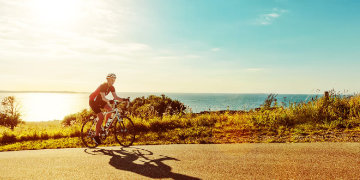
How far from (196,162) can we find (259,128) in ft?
15.6

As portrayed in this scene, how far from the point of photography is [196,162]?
553cm

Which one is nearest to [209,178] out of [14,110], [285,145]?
[285,145]

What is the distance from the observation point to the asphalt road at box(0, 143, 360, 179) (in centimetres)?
471

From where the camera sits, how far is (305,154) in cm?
585

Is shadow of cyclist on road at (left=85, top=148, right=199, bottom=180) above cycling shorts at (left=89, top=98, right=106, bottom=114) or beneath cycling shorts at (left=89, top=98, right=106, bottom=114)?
beneath

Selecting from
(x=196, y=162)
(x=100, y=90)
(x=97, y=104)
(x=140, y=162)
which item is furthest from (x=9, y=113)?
(x=196, y=162)

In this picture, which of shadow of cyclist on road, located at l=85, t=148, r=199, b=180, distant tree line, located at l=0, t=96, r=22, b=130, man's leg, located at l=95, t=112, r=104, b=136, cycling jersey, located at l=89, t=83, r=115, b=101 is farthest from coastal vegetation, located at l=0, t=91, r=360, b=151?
distant tree line, located at l=0, t=96, r=22, b=130

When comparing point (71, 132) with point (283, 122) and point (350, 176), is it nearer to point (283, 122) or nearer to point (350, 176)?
point (283, 122)

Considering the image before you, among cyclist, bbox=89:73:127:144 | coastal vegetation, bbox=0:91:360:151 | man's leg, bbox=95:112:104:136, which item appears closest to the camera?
cyclist, bbox=89:73:127:144

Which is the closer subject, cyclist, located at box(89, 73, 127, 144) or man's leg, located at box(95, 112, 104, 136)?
cyclist, located at box(89, 73, 127, 144)

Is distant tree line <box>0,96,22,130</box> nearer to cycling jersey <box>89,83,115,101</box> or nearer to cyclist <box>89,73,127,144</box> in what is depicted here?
cyclist <box>89,73,127,144</box>

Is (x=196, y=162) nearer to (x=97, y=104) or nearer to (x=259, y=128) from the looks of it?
(x=97, y=104)

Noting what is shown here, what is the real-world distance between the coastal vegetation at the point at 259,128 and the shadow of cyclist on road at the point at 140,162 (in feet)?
4.36

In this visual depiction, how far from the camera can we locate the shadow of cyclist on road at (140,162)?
485 cm
